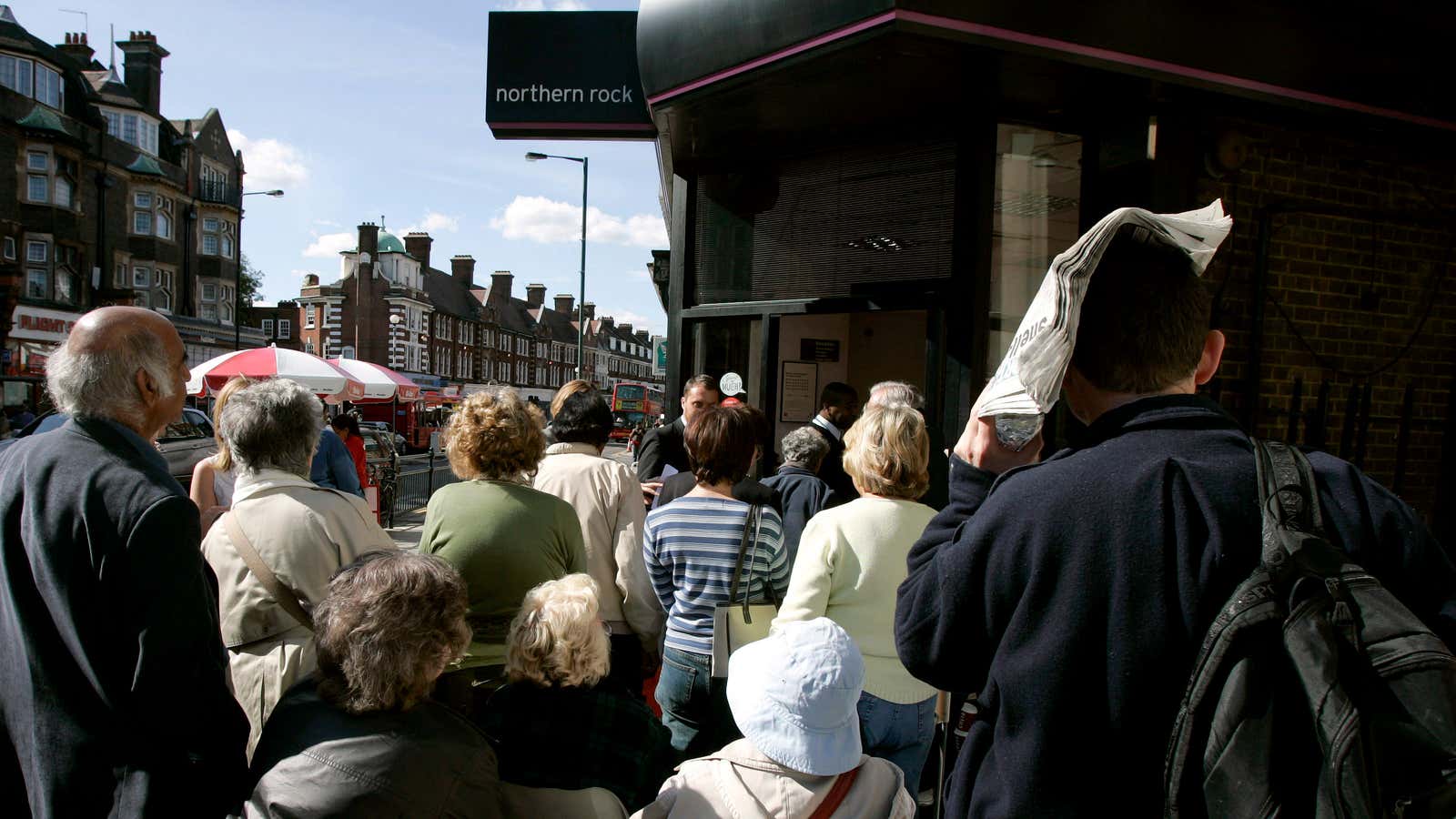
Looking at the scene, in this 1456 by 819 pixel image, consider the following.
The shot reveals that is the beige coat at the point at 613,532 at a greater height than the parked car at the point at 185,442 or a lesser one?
greater

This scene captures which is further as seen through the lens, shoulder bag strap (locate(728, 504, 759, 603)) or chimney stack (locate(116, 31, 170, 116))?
chimney stack (locate(116, 31, 170, 116))

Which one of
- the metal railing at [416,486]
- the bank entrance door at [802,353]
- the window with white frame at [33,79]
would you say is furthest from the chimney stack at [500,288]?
the bank entrance door at [802,353]

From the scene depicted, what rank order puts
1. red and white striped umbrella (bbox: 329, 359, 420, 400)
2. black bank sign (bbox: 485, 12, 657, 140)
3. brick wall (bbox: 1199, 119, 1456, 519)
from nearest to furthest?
brick wall (bbox: 1199, 119, 1456, 519) < black bank sign (bbox: 485, 12, 657, 140) < red and white striped umbrella (bbox: 329, 359, 420, 400)

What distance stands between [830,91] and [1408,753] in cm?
409

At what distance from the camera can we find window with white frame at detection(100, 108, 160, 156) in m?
33.4

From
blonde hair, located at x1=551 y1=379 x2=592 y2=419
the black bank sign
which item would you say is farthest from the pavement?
blonde hair, located at x1=551 y1=379 x2=592 y2=419

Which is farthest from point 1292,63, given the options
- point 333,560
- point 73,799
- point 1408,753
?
point 73,799

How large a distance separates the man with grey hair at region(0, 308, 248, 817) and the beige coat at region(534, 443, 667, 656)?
171cm

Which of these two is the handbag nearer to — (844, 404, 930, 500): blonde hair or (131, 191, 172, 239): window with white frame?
(844, 404, 930, 500): blonde hair

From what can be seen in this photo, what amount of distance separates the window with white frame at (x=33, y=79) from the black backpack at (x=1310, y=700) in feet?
Answer: 119

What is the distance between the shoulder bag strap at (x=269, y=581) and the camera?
2.65 m

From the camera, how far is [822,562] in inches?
119

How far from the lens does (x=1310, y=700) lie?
1.11 metres

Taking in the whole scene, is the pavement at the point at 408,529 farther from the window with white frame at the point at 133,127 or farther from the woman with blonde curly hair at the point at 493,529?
the window with white frame at the point at 133,127
